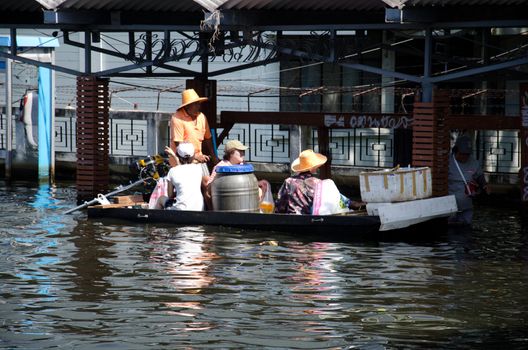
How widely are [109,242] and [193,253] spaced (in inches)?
60.9

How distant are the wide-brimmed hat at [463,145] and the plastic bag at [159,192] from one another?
179 inches

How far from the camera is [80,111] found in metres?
22.8

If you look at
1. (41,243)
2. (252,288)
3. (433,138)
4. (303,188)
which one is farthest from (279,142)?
(252,288)

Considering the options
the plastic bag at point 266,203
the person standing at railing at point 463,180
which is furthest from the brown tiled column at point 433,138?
the plastic bag at point 266,203

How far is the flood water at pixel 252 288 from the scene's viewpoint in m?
11.8

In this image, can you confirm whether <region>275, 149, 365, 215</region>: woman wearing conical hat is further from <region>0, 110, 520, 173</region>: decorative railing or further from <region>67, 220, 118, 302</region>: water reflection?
<region>0, 110, 520, 173</region>: decorative railing

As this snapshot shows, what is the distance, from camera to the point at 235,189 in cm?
1859

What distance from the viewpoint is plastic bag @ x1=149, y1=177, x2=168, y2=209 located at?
19438mm

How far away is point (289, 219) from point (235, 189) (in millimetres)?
997

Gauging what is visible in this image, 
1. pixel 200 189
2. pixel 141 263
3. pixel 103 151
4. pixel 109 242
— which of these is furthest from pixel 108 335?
pixel 103 151

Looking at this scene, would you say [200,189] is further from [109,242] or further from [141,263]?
[141,263]

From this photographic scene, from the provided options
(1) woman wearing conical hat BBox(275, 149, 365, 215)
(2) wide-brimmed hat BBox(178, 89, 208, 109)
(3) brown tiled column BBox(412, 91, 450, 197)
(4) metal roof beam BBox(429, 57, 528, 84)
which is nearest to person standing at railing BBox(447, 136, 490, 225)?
(3) brown tiled column BBox(412, 91, 450, 197)

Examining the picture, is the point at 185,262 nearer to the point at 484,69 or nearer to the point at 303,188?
the point at 303,188

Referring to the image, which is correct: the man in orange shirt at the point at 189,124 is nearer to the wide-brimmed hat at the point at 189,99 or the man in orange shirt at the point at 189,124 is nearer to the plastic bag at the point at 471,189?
the wide-brimmed hat at the point at 189,99
